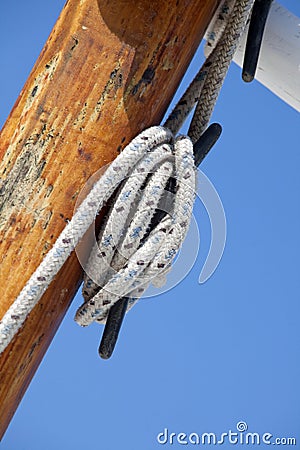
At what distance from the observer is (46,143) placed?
742 millimetres

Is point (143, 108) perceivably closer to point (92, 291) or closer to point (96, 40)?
point (96, 40)

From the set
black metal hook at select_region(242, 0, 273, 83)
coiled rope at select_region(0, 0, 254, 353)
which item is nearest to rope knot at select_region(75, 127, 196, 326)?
coiled rope at select_region(0, 0, 254, 353)

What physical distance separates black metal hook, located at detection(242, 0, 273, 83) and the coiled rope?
15 centimetres

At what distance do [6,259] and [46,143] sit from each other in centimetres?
12

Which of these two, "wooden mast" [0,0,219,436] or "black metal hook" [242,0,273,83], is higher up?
"black metal hook" [242,0,273,83]

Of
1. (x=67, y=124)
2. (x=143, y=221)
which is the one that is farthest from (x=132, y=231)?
(x=67, y=124)

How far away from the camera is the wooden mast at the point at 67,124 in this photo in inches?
29.2

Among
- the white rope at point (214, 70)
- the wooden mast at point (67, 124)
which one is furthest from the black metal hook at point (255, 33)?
the wooden mast at point (67, 124)

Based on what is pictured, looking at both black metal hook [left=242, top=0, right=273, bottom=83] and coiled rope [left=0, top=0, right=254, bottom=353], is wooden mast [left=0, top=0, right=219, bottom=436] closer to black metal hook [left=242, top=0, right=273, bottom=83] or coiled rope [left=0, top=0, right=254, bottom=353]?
coiled rope [left=0, top=0, right=254, bottom=353]

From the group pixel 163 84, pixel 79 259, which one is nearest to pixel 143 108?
pixel 163 84

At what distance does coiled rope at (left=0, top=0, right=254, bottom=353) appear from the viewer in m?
0.72

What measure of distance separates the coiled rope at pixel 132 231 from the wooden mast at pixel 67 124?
2 centimetres

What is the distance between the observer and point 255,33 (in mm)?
895

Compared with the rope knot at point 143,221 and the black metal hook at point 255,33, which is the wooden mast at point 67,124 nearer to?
the rope knot at point 143,221
